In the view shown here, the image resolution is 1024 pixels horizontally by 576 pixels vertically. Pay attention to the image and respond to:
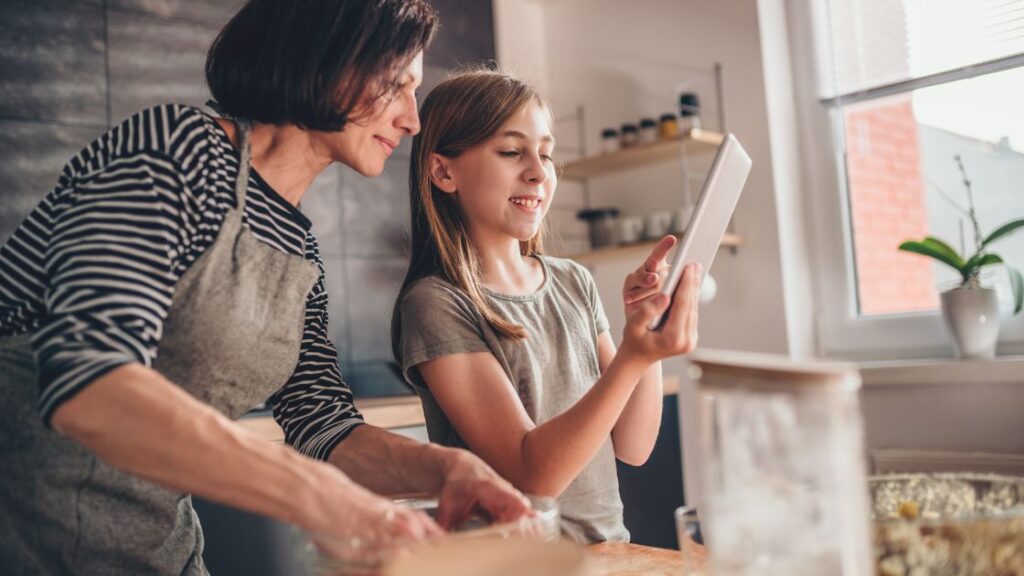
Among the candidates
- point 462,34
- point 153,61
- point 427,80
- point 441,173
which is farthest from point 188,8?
point 441,173

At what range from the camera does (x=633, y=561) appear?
2.79 ft

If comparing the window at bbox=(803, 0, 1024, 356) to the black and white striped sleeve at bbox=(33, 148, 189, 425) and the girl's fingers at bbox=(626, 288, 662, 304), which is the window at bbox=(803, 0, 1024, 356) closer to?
the girl's fingers at bbox=(626, 288, 662, 304)

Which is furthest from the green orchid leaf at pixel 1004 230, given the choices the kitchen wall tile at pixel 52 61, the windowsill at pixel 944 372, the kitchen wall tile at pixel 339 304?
the kitchen wall tile at pixel 52 61

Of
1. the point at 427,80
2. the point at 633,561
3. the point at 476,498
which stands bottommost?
the point at 633,561

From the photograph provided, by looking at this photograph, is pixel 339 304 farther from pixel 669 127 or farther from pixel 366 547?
pixel 366 547

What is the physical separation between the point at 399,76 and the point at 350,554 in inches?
22.5

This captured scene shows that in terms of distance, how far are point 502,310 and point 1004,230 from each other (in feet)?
5.23

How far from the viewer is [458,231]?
1.28 metres

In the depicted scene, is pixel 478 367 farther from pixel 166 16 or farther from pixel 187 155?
pixel 166 16

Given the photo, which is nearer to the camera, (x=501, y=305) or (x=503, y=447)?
(x=503, y=447)

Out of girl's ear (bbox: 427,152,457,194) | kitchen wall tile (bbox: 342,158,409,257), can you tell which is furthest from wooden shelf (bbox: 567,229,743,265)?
girl's ear (bbox: 427,152,457,194)

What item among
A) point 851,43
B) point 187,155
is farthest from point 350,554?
point 851,43

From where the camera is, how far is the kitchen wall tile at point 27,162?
83.8 inches

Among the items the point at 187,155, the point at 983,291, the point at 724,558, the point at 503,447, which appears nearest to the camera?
the point at 724,558
